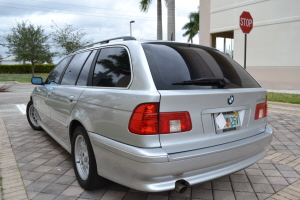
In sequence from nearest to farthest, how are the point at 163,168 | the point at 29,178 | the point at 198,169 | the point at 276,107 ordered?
the point at 163,168, the point at 198,169, the point at 29,178, the point at 276,107

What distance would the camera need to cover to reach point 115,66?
2678 mm

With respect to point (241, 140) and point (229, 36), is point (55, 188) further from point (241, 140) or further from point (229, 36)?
point (229, 36)

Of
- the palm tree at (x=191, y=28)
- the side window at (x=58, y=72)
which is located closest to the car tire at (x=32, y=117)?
the side window at (x=58, y=72)

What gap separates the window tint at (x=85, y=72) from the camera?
3.13 m

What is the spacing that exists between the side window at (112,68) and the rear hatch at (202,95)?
0.86 feet

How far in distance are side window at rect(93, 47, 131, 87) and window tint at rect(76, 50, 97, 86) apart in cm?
18

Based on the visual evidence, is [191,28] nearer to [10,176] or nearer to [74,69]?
[74,69]

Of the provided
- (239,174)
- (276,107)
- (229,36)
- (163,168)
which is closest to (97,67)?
(163,168)

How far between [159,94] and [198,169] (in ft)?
2.41

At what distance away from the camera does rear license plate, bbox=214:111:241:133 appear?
2439 mm

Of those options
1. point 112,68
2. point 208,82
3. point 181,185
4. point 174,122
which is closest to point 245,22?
point 208,82

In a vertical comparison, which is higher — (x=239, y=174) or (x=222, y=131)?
(x=222, y=131)

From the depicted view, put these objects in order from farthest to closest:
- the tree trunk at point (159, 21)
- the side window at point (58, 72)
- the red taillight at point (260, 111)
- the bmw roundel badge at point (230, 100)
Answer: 1. the tree trunk at point (159, 21)
2. the side window at point (58, 72)
3. the red taillight at point (260, 111)
4. the bmw roundel badge at point (230, 100)

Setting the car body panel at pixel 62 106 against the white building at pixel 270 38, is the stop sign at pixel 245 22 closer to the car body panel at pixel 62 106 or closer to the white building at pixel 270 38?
the white building at pixel 270 38
